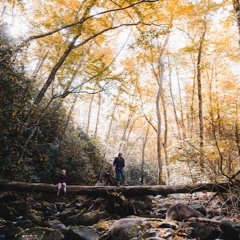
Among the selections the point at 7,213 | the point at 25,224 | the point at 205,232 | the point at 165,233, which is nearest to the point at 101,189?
the point at 25,224

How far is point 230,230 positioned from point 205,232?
0.58 metres

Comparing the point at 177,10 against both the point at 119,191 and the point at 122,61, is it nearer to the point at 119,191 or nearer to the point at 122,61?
the point at 122,61

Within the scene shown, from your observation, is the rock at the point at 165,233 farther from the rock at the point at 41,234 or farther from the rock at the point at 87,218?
the rock at the point at 87,218

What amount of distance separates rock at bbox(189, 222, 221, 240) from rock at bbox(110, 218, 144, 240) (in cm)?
118

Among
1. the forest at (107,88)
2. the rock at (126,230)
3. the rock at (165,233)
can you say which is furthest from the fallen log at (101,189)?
the rock at (165,233)

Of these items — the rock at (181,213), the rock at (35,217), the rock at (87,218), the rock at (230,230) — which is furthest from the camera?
the rock at (87,218)

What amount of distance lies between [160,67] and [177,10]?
12.3ft

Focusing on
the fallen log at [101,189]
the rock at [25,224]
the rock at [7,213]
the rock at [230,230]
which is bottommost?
the rock at [25,224]

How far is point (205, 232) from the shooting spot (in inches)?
220

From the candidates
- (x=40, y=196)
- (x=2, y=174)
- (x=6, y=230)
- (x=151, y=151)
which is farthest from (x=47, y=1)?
(x=151, y=151)

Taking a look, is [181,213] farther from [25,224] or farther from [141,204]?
[25,224]

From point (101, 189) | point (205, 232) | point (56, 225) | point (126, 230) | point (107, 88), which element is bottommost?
point (56, 225)

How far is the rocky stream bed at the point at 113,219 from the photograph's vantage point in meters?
5.62

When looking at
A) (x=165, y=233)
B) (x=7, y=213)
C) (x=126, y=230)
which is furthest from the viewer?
(x=7, y=213)
